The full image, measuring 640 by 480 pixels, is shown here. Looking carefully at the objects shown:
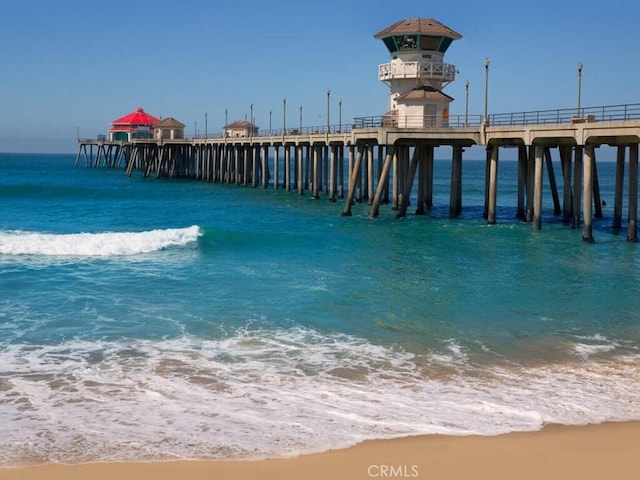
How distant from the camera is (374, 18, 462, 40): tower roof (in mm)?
32438

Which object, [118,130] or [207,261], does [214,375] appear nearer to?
[207,261]

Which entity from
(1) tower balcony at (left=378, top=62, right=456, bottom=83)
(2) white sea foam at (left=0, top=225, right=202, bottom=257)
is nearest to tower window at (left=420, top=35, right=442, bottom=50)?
(1) tower balcony at (left=378, top=62, right=456, bottom=83)

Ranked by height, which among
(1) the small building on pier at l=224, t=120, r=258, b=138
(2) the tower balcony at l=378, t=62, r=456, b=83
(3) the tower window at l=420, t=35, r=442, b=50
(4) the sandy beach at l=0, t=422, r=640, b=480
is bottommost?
(4) the sandy beach at l=0, t=422, r=640, b=480

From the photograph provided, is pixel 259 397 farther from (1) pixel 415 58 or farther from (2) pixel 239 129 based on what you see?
(2) pixel 239 129

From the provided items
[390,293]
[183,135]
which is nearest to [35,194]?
[183,135]

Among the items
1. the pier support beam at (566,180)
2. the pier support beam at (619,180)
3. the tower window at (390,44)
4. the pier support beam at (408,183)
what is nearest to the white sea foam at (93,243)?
the pier support beam at (408,183)

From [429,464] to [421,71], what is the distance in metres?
27.2

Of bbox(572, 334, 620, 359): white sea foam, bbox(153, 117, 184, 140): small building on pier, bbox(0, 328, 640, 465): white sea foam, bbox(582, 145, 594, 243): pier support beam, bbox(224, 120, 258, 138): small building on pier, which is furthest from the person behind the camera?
bbox(153, 117, 184, 140): small building on pier

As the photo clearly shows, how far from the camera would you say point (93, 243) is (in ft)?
77.4

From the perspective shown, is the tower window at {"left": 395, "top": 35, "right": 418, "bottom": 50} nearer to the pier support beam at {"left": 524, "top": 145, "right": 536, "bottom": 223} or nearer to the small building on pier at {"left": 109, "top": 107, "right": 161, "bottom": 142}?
the pier support beam at {"left": 524, "top": 145, "right": 536, "bottom": 223}

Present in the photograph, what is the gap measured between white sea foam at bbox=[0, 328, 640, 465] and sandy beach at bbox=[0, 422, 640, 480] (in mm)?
240

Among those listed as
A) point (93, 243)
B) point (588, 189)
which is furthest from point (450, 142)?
point (93, 243)

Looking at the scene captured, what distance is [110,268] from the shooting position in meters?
19.5

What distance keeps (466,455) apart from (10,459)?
4517mm
